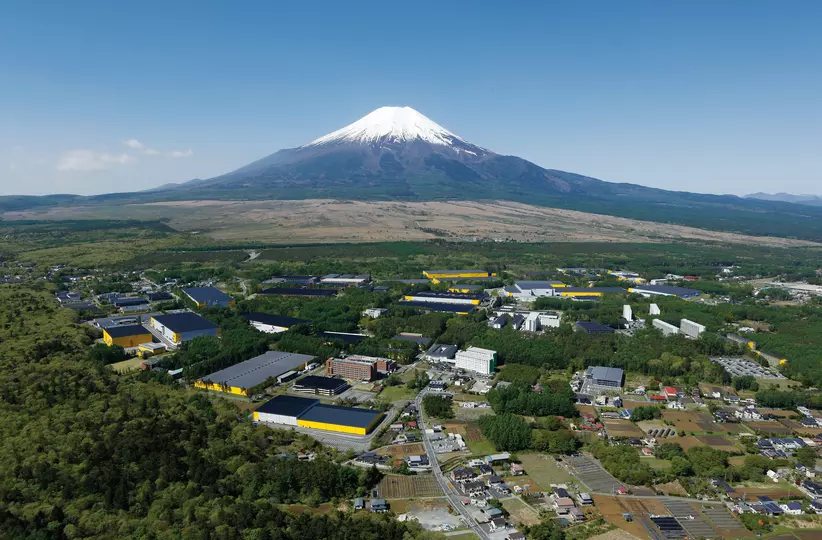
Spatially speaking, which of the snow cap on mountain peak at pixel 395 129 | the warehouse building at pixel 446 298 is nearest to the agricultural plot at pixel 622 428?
the warehouse building at pixel 446 298

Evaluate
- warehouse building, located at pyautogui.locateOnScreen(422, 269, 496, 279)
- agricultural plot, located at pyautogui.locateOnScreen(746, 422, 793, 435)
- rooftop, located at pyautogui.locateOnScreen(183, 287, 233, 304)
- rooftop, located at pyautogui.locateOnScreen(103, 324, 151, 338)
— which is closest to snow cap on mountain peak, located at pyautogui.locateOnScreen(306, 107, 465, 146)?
warehouse building, located at pyautogui.locateOnScreen(422, 269, 496, 279)

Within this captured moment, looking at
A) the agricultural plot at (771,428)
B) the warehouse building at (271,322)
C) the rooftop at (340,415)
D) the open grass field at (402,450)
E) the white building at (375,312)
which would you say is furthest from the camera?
the white building at (375,312)

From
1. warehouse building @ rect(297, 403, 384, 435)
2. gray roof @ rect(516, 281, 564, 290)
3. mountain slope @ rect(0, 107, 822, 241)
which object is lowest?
warehouse building @ rect(297, 403, 384, 435)

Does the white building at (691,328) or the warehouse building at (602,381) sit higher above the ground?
the white building at (691,328)

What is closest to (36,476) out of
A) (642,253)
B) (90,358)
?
(90,358)

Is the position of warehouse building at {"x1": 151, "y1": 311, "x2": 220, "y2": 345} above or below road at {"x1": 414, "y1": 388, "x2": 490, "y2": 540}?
above

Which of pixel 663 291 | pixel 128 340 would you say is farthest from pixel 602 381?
pixel 128 340

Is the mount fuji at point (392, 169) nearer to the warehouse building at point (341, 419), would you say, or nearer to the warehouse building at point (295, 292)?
the warehouse building at point (295, 292)

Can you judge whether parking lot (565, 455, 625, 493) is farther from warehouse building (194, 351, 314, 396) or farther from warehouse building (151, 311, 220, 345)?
warehouse building (151, 311, 220, 345)

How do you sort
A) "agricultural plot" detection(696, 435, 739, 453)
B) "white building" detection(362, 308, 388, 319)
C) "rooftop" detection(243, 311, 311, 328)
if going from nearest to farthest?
"agricultural plot" detection(696, 435, 739, 453)
"rooftop" detection(243, 311, 311, 328)
"white building" detection(362, 308, 388, 319)
